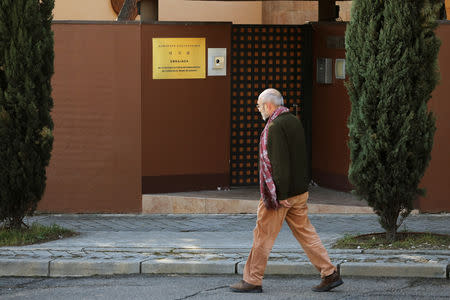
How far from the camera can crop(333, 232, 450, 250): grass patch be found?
10.4m

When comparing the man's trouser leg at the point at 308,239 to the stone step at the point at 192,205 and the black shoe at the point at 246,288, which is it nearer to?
the black shoe at the point at 246,288

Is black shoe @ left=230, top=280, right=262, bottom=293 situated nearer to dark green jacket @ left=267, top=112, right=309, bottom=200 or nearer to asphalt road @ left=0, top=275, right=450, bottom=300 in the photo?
asphalt road @ left=0, top=275, right=450, bottom=300

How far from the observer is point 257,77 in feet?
48.4

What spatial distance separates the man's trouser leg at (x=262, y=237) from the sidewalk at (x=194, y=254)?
2.96 ft

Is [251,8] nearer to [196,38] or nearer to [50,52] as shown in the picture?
[196,38]

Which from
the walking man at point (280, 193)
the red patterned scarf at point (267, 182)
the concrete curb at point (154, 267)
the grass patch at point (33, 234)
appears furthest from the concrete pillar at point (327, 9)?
the red patterned scarf at point (267, 182)

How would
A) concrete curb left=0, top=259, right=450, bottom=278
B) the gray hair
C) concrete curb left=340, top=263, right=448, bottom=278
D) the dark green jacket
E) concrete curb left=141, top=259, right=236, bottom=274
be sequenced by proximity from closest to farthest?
the dark green jacket → the gray hair → concrete curb left=340, top=263, right=448, bottom=278 → concrete curb left=0, top=259, right=450, bottom=278 → concrete curb left=141, top=259, right=236, bottom=274

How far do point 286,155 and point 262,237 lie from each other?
2.45 ft

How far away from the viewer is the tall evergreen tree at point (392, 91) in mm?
10359

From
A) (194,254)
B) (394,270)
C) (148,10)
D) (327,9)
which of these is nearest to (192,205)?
(148,10)

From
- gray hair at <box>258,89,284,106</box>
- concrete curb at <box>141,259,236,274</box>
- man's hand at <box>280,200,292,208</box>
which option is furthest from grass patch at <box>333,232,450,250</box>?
gray hair at <box>258,89,284,106</box>

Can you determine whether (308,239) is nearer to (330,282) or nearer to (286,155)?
(330,282)

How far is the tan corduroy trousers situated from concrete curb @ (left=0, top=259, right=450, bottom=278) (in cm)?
81

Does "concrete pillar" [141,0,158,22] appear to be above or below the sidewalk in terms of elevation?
above
